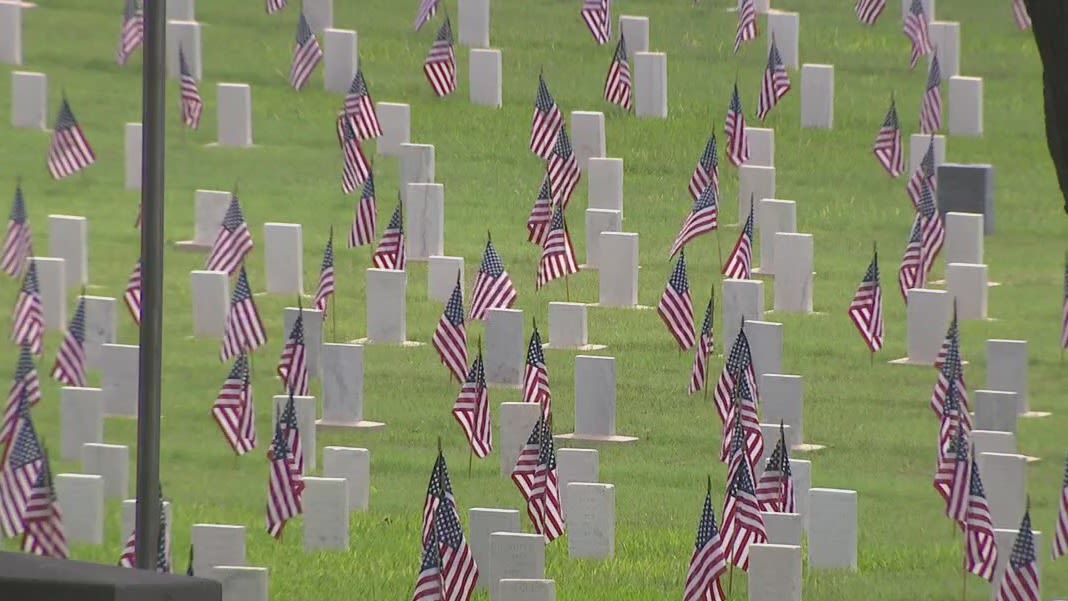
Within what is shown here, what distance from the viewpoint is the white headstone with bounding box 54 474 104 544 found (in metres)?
13.3

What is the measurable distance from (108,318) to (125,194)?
3.58 m

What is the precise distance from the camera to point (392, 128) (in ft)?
65.1

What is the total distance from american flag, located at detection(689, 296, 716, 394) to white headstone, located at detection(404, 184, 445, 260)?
8.88 ft

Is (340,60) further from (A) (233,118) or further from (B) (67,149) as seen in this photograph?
(B) (67,149)

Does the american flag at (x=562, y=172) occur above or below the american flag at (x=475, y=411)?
above

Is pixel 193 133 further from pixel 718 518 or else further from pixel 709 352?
pixel 718 518

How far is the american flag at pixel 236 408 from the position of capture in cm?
1416

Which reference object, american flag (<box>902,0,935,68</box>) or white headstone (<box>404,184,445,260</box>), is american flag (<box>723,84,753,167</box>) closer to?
white headstone (<box>404,184,445,260</box>)

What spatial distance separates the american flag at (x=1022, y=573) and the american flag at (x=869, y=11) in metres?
12.5

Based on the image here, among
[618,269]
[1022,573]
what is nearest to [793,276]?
[618,269]

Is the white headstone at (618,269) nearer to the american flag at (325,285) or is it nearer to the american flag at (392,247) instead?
the american flag at (392,247)

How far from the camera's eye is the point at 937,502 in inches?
538

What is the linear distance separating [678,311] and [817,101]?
557 cm

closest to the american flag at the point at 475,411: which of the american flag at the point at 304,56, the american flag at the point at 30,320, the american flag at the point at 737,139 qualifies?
the american flag at the point at 30,320
